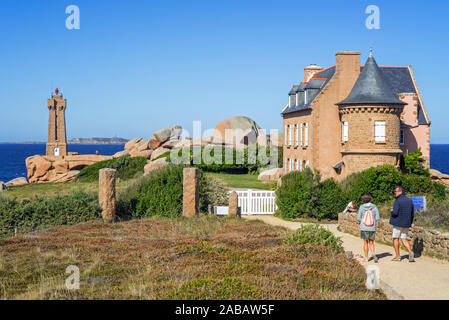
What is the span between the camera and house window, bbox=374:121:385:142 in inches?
1008

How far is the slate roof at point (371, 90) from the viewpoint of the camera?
25.7 meters

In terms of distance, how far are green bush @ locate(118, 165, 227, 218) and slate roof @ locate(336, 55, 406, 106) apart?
10392mm

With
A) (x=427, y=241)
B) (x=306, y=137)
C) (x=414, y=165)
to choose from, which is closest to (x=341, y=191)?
(x=414, y=165)

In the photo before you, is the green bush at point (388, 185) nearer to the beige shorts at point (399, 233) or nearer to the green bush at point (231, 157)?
the beige shorts at point (399, 233)

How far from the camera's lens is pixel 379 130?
2567 centimetres

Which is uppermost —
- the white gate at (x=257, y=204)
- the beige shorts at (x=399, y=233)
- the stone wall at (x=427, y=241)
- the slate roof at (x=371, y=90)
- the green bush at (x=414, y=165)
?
the slate roof at (x=371, y=90)

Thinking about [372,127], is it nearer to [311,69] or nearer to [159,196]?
[311,69]

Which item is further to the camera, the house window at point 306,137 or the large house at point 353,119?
the house window at point 306,137

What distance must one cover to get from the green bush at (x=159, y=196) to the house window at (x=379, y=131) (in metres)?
10.1

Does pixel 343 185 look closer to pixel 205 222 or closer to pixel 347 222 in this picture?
pixel 347 222

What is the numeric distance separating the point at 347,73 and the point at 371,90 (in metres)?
3.19

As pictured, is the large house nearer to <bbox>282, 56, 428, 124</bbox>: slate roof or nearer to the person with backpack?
<bbox>282, 56, 428, 124</bbox>: slate roof

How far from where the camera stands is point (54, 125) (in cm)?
6981

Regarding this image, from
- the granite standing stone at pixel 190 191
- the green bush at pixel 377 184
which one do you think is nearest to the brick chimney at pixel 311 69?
the green bush at pixel 377 184
